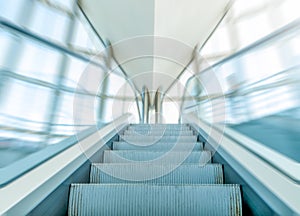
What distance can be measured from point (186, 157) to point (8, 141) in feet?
3.27

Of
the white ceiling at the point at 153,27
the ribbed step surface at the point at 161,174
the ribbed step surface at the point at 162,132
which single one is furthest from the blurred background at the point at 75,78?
the white ceiling at the point at 153,27

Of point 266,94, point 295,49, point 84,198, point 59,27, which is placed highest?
point 59,27

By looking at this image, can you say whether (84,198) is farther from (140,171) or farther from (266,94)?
(266,94)

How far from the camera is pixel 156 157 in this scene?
1.41 meters

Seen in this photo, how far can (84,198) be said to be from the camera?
0.86 meters

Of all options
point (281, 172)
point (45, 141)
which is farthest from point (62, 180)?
point (281, 172)

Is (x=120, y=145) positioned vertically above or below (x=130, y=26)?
below

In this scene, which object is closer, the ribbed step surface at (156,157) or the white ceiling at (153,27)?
the ribbed step surface at (156,157)

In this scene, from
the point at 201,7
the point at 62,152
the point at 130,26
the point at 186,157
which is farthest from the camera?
the point at 130,26

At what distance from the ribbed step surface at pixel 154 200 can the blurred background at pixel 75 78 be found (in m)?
0.25

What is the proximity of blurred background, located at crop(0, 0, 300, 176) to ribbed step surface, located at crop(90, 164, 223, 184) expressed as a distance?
24 centimetres

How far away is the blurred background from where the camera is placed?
0.87m

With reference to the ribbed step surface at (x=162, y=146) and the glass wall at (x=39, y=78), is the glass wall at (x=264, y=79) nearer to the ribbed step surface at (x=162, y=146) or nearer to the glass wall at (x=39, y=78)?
the ribbed step surface at (x=162, y=146)

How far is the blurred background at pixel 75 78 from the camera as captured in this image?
866 mm
